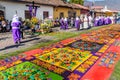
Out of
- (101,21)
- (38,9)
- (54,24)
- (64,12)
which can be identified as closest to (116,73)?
(38,9)

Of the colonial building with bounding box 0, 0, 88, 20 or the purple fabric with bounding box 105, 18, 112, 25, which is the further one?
the purple fabric with bounding box 105, 18, 112, 25

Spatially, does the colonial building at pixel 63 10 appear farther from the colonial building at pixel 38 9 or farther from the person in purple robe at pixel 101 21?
the person in purple robe at pixel 101 21

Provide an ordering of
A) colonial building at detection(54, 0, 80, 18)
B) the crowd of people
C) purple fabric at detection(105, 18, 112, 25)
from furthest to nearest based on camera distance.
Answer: purple fabric at detection(105, 18, 112, 25), colonial building at detection(54, 0, 80, 18), the crowd of people

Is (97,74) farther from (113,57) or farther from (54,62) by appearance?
(113,57)

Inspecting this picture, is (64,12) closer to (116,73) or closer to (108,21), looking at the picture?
(108,21)

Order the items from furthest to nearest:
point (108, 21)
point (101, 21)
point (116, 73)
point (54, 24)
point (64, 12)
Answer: point (108, 21), point (101, 21), point (64, 12), point (54, 24), point (116, 73)

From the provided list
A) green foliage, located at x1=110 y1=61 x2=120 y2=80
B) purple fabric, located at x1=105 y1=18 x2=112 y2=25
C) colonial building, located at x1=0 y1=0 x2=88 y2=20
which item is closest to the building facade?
colonial building, located at x1=0 y1=0 x2=88 y2=20

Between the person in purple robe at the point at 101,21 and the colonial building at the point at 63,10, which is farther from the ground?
the colonial building at the point at 63,10

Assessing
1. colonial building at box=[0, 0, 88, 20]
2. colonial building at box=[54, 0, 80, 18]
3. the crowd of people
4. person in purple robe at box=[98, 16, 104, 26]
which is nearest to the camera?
the crowd of people

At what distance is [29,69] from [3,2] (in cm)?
1148

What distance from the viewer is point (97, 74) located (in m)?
5.75

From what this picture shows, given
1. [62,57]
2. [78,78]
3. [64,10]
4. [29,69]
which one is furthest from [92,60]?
[64,10]

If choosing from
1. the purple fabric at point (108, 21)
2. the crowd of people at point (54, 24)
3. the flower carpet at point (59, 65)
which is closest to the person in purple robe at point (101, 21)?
the crowd of people at point (54, 24)

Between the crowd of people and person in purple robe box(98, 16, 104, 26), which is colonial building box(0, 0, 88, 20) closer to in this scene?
the crowd of people
